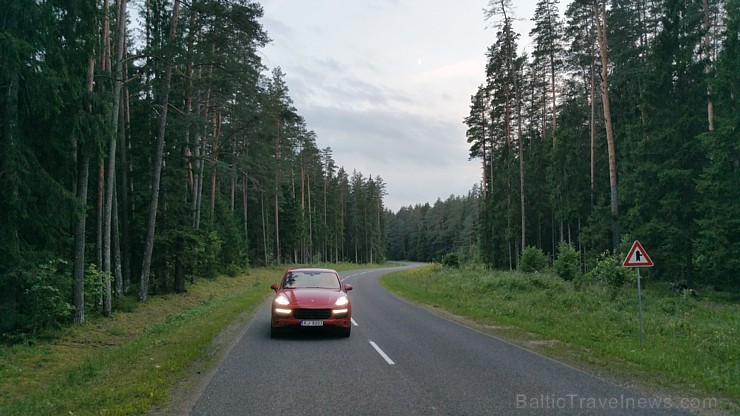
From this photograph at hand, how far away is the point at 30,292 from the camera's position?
35.4ft

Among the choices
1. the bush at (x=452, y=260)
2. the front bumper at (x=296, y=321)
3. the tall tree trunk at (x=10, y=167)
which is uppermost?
the tall tree trunk at (x=10, y=167)

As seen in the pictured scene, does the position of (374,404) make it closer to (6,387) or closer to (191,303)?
(6,387)

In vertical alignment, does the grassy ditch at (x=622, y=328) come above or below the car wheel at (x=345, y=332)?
below

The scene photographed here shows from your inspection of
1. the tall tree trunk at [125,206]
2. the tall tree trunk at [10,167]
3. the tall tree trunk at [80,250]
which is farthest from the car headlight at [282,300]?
the tall tree trunk at [125,206]

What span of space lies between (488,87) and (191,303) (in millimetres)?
29995

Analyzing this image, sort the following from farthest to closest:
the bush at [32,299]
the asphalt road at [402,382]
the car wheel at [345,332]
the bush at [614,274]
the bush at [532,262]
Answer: the bush at [532,262]
the bush at [614,274]
the car wheel at [345,332]
the bush at [32,299]
the asphalt road at [402,382]

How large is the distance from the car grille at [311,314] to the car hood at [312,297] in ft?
0.32

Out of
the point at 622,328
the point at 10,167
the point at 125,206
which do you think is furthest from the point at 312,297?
the point at 125,206

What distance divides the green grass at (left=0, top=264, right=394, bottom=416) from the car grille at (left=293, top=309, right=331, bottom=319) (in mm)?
1928

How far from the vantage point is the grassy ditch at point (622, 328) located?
798 cm

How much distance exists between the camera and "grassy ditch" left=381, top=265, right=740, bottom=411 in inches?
314

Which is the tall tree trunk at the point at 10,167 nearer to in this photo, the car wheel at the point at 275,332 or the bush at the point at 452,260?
the car wheel at the point at 275,332

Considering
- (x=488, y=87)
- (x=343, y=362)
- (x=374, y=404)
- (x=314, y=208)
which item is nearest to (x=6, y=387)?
(x=343, y=362)

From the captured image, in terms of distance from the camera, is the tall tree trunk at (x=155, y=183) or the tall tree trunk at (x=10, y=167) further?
the tall tree trunk at (x=155, y=183)
